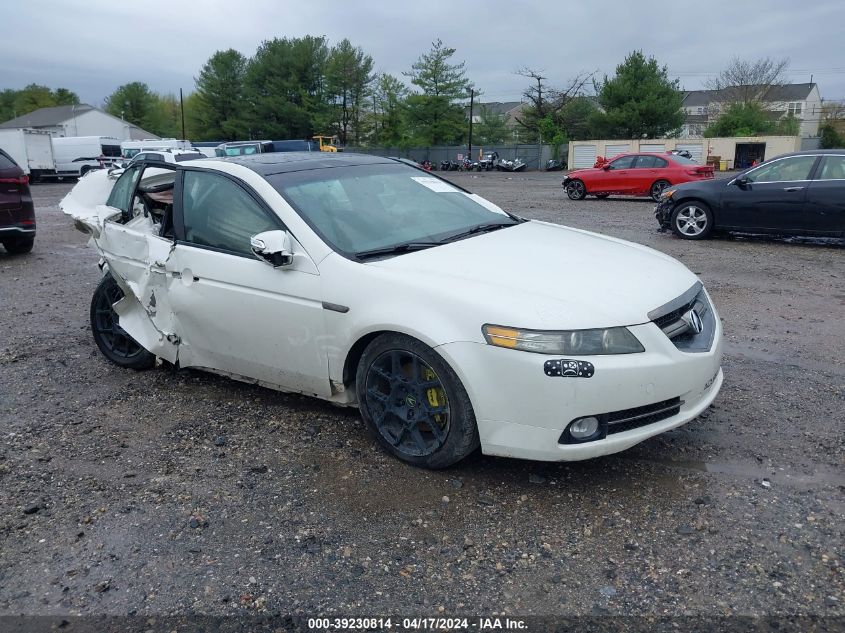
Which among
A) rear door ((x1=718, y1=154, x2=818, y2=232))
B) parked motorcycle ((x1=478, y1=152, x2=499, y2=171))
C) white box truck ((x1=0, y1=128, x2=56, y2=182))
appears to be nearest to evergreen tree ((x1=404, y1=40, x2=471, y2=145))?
parked motorcycle ((x1=478, y1=152, x2=499, y2=171))

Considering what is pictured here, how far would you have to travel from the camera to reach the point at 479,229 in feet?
14.5

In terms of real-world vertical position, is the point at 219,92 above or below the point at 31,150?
above

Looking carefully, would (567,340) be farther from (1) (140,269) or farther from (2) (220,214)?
(1) (140,269)

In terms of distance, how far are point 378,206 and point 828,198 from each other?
8.68 metres

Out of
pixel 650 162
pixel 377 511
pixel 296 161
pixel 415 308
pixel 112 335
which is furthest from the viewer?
pixel 650 162

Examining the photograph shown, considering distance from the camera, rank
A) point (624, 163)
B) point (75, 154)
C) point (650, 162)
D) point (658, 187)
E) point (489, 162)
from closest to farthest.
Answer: point (658, 187)
point (650, 162)
point (624, 163)
point (75, 154)
point (489, 162)

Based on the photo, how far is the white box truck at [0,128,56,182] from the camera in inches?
1455

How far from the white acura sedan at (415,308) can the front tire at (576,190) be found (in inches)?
657

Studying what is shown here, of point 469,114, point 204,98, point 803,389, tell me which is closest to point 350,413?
point 803,389

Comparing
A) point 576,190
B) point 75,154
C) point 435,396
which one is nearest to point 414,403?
point 435,396

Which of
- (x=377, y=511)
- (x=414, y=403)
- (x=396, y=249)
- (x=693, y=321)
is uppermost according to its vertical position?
(x=396, y=249)

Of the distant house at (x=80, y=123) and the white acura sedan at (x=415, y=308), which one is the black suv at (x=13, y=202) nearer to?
the white acura sedan at (x=415, y=308)

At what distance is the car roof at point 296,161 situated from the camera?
173 inches

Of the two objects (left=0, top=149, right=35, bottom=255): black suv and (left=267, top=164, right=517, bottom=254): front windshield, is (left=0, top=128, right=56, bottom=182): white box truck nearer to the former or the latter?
(left=0, top=149, right=35, bottom=255): black suv
